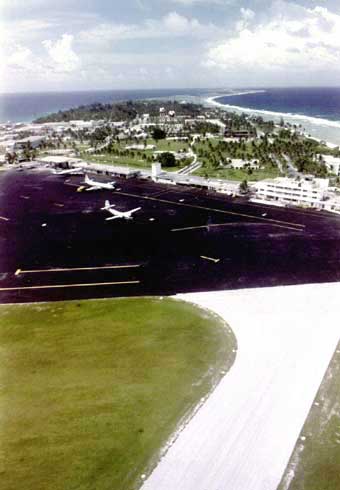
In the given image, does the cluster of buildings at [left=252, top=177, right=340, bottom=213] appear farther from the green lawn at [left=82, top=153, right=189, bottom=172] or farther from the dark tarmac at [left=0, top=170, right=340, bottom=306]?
the green lawn at [left=82, top=153, right=189, bottom=172]

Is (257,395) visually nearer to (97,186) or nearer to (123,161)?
(97,186)

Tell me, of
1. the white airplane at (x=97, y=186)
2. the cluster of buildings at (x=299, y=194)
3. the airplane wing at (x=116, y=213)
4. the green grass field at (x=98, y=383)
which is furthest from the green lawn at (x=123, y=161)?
the green grass field at (x=98, y=383)

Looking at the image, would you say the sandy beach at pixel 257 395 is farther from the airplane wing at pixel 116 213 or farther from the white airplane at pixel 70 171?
the white airplane at pixel 70 171

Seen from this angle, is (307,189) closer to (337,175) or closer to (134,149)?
(337,175)

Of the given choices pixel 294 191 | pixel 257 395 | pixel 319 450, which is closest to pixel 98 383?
pixel 257 395

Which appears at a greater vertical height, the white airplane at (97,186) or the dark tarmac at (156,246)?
the white airplane at (97,186)

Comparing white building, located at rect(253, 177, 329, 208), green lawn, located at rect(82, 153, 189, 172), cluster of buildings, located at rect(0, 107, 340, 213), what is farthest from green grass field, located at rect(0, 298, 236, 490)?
green lawn, located at rect(82, 153, 189, 172)
